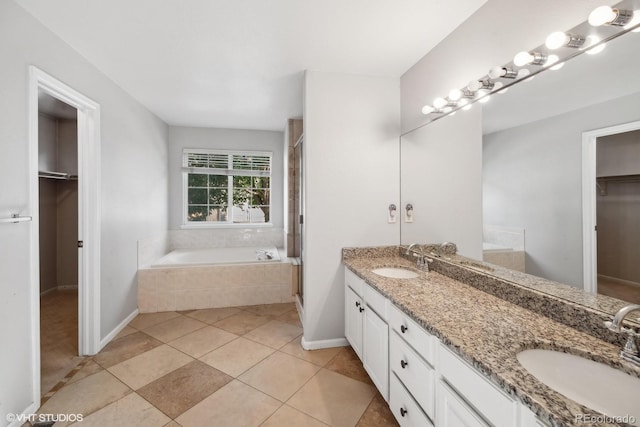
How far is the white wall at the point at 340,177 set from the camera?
7.72ft

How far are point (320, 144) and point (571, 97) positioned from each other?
1.60 metres

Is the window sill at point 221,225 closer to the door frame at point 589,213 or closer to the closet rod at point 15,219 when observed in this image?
the closet rod at point 15,219

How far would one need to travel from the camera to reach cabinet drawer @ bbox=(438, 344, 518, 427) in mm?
795

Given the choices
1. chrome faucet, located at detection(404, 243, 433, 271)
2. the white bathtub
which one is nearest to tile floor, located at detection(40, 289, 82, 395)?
the white bathtub

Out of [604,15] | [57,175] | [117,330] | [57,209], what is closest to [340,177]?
[604,15]

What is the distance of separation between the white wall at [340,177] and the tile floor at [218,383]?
409 millimetres

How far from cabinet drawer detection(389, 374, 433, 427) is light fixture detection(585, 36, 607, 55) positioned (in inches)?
66.1

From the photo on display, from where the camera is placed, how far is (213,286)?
3277 millimetres

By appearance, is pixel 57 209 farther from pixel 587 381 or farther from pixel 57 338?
pixel 587 381

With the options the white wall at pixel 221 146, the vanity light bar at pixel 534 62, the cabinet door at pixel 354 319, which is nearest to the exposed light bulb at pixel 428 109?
the vanity light bar at pixel 534 62

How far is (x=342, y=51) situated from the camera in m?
2.08

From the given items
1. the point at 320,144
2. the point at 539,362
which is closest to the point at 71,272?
the point at 320,144

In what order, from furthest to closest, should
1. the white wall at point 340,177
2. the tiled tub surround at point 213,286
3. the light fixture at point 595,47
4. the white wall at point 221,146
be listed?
the white wall at point 221,146
the tiled tub surround at point 213,286
the white wall at point 340,177
the light fixture at point 595,47

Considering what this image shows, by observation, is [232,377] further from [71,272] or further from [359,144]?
[71,272]
